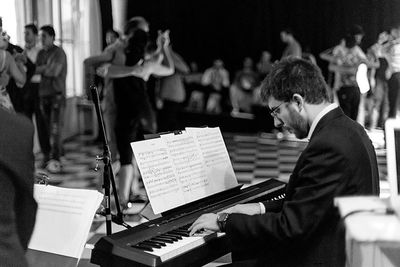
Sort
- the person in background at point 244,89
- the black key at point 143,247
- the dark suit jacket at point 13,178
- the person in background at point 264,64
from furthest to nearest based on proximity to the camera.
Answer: the person in background at point 244,89, the person in background at point 264,64, the black key at point 143,247, the dark suit jacket at point 13,178

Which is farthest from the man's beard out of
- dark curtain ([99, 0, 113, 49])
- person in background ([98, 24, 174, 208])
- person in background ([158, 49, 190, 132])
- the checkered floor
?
dark curtain ([99, 0, 113, 49])

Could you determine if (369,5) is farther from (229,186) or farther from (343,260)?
(343,260)

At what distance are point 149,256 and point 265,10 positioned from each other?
877cm

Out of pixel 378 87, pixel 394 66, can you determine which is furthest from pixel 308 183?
pixel 378 87

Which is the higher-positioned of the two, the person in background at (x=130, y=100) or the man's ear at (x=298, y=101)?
the man's ear at (x=298, y=101)

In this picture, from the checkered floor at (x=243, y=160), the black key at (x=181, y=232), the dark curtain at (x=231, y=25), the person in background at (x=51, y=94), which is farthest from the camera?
the dark curtain at (x=231, y=25)

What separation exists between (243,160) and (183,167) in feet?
15.8

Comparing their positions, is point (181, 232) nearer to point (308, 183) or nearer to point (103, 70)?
point (308, 183)

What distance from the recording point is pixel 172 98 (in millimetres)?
5832

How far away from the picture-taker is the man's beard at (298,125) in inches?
75.7

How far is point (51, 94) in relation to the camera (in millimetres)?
5203

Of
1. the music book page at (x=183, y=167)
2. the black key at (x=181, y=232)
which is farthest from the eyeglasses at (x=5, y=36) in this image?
the black key at (x=181, y=232)

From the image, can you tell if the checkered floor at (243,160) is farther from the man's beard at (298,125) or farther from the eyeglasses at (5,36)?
the man's beard at (298,125)

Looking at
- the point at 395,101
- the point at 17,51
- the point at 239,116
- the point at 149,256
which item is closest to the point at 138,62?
the point at 17,51
